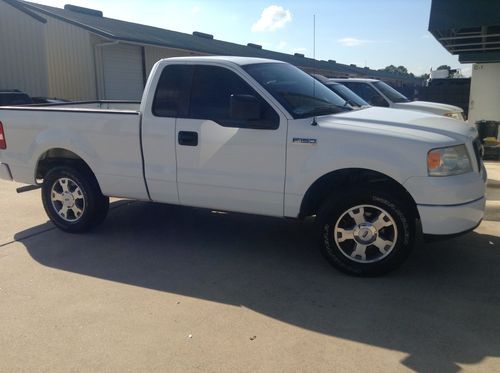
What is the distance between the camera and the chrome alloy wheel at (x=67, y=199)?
5695 millimetres

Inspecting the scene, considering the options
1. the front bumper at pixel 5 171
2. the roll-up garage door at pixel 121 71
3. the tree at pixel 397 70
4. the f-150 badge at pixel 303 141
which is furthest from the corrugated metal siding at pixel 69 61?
the tree at pixel 397 70

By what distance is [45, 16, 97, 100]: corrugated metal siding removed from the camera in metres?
18.9

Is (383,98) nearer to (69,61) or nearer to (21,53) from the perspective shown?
(69,61)

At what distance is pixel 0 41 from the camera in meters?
17.7

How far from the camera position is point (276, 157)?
14.6ft

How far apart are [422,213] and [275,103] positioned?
5.34ft

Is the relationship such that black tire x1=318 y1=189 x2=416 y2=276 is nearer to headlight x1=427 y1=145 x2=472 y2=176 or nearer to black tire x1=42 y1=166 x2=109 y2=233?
headlight x1=427 y1=145 x2=472 y2=176

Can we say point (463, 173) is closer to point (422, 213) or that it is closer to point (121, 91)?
point (422, 213)

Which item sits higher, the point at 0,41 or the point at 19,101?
the point at 0,41

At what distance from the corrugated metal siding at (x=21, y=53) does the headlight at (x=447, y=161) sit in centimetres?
1799

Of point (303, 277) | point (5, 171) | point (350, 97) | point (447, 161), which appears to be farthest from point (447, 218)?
point (5, 171)

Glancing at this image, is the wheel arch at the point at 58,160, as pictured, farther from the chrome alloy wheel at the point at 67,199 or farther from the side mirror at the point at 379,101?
the side mirror at the point at 379,101

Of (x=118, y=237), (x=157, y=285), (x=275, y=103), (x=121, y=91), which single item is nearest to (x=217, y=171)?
(x=275, y=103)

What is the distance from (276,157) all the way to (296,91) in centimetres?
82
